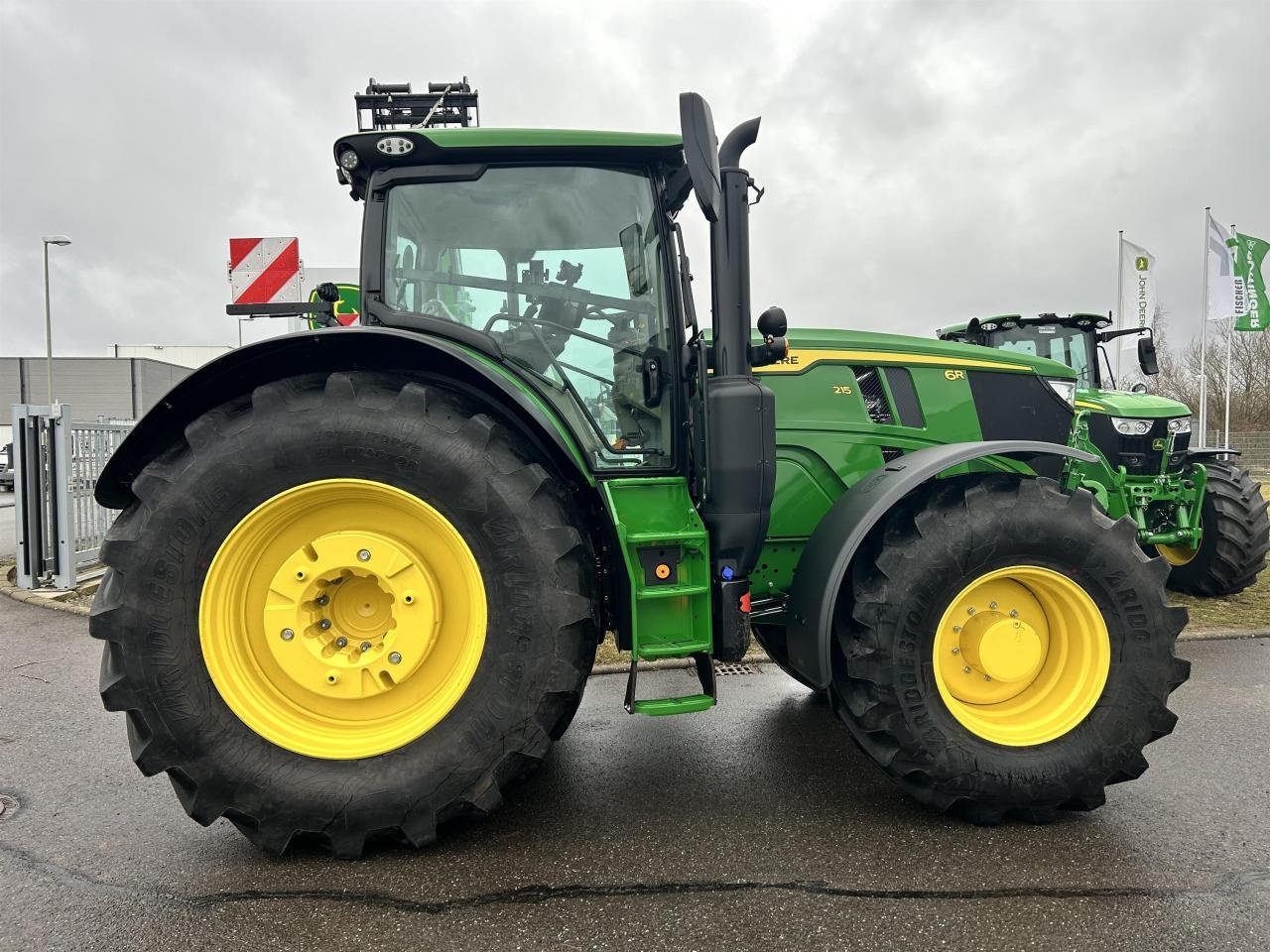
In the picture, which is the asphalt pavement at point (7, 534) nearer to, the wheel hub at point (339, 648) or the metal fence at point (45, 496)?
the metal fence at point (45, 496)

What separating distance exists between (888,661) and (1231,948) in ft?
3.28

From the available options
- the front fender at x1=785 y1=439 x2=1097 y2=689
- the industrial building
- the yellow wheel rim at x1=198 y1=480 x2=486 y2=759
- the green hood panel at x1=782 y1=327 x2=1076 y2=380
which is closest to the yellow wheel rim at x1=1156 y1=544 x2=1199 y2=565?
the green hood panel at x1=782 y1=327 x2=1076 y2=380

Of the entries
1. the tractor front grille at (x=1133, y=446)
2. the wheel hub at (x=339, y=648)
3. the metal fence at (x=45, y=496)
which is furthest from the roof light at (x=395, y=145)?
the tractor front grille at (x=1133, y=446)

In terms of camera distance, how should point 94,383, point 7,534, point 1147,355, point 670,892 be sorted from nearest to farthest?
point 670,892
point 1147,355
point 7,534
point 94,383

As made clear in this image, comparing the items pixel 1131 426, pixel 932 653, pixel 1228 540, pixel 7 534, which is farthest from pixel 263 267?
pixel 7 534

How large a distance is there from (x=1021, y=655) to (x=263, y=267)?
15.5 feet

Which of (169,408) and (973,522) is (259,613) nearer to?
(169,408)

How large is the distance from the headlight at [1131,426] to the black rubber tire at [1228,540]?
2.02 ft

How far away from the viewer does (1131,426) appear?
6.02 meters

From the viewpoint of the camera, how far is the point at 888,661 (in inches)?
90.8

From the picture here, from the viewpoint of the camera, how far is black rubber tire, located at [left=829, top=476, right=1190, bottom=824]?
2.31 meters

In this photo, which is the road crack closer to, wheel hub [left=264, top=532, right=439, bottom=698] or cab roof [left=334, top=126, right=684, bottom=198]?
wheel hub [left=264, top=532, right=439, bottom=698]

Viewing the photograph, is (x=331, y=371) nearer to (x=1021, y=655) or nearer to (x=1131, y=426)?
(x=1021, y=655)

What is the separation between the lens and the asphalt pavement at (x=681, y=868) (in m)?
1.85
